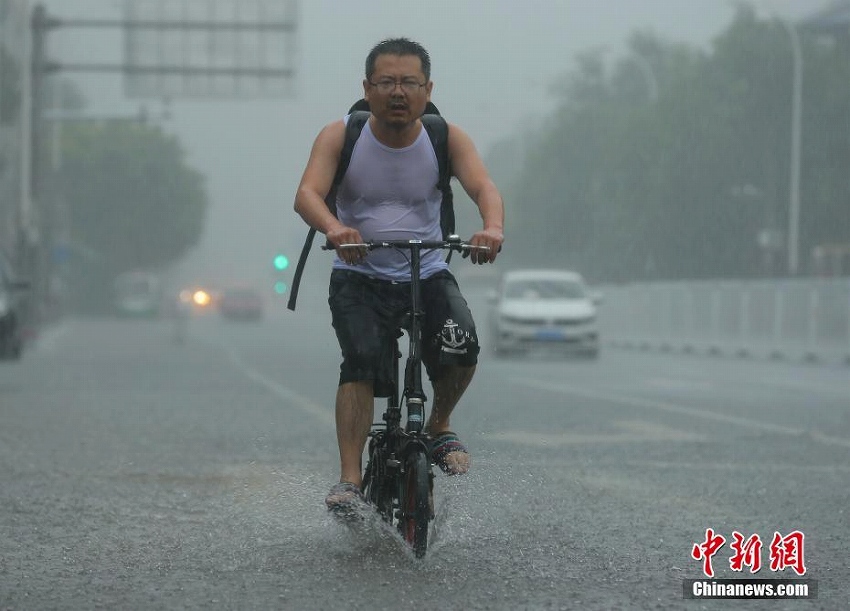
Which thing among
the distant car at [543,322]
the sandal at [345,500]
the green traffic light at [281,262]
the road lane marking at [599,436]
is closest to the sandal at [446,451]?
the sandal at [345,500]

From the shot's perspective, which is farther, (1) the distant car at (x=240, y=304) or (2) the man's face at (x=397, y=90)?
(1) the distant car at (x=240, y=304)

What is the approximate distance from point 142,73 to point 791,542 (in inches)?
1187

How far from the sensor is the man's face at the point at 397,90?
6145 mm

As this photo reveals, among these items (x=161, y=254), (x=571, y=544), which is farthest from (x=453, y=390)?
(x=161, y=254)

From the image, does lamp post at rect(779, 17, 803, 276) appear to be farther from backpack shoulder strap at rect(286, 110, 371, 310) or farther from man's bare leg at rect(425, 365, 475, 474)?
backpack shoulder strap at rect(286, 110, 371, 310)

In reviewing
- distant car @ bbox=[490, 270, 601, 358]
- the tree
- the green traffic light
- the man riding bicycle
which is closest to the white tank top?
the man riding bicycle

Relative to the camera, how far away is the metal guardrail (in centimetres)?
2872

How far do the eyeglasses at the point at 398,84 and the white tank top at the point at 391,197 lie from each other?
19 cm

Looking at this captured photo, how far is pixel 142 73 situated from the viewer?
35.5 metres

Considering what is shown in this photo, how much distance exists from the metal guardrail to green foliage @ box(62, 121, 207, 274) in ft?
156

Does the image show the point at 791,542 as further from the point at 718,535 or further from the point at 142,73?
the point at 142,73

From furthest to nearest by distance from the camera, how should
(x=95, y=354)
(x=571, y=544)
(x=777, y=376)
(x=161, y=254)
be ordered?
(x=161, y=254) → (x=95, y=354) → (x=777, y=376) → (x=571, y=544)

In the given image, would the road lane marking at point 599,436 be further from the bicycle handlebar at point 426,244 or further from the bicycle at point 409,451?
the bicycle handlebar at point 426,244

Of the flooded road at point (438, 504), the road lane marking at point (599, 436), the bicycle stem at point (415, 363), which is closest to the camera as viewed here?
the flooded road at point (438, 504)
